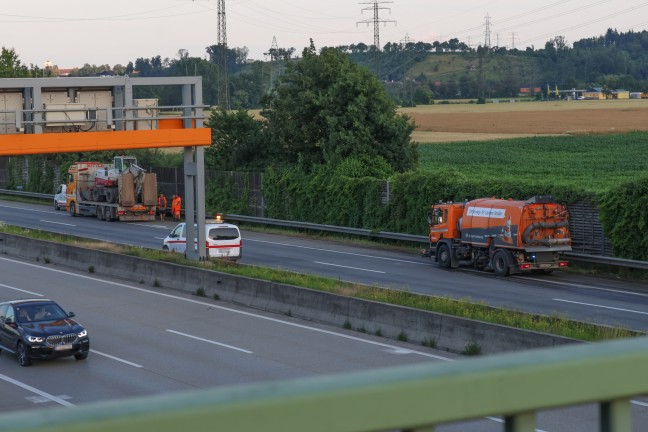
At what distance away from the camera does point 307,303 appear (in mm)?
28125

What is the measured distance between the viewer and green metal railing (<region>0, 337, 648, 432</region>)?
1.66 metres

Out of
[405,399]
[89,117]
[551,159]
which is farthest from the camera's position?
[551,159]

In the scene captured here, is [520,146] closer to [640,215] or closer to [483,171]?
[483,171]

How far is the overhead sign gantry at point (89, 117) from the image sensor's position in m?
26.8

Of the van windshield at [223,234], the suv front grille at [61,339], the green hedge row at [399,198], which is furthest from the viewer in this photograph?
the van windshield at [223,234]

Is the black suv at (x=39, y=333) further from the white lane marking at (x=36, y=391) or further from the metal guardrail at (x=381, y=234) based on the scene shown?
the metal guardrail at (x=381, y=234)

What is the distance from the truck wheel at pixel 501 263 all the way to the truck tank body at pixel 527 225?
0.28m

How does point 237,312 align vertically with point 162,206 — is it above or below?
below

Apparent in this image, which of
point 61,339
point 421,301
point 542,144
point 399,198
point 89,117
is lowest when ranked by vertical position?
point 61,339

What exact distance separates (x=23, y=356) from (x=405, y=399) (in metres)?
23.2

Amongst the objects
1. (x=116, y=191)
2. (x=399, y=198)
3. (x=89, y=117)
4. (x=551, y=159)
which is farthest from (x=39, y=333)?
(x=551, y=159)

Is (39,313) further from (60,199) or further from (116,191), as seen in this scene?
(60,199)

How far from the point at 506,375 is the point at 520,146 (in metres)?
99.9

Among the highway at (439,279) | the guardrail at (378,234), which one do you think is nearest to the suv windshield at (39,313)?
the highway at (439,279)
